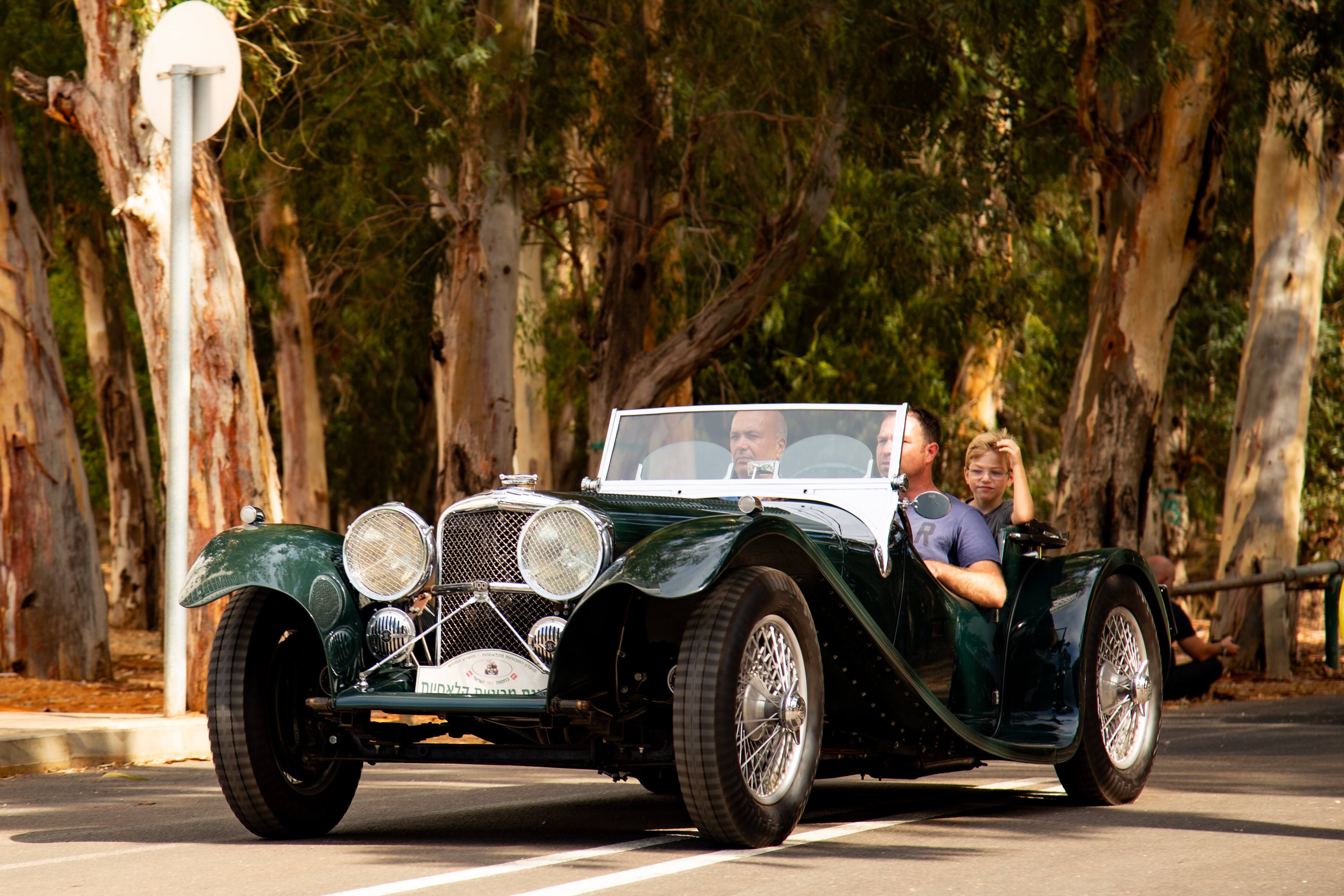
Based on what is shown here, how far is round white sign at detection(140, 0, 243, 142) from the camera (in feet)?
30.3

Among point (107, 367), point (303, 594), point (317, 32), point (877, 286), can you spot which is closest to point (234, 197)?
point (317, 32)

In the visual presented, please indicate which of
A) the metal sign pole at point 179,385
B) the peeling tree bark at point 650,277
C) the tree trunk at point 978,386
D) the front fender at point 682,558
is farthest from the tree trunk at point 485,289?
the tree trunk at point 978,386

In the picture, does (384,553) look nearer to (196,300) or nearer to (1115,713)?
(1115,713)

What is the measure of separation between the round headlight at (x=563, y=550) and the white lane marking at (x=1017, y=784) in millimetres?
2965

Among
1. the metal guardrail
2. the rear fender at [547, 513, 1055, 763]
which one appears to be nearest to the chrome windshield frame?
the rear fender at [547, 513, 1055, 763]

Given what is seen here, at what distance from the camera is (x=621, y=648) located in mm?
5375

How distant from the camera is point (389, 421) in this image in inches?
1469

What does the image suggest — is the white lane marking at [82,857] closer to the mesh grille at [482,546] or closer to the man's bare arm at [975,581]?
the mesh grille at [482,546]

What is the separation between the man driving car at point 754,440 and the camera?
267 inches

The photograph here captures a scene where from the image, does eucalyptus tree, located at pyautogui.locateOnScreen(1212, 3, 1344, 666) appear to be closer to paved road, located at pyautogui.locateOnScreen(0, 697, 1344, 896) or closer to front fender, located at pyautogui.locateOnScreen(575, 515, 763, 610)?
paved road, located at pyautogui.locateOnScreen(0, 697, 1344, 896)

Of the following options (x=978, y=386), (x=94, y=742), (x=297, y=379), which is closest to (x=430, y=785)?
(x=94, y=742)

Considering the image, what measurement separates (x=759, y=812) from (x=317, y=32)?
13415 millimetres

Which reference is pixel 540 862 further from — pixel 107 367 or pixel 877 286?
pixel 107 367

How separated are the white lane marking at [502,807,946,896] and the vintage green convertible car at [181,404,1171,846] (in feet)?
0.23
